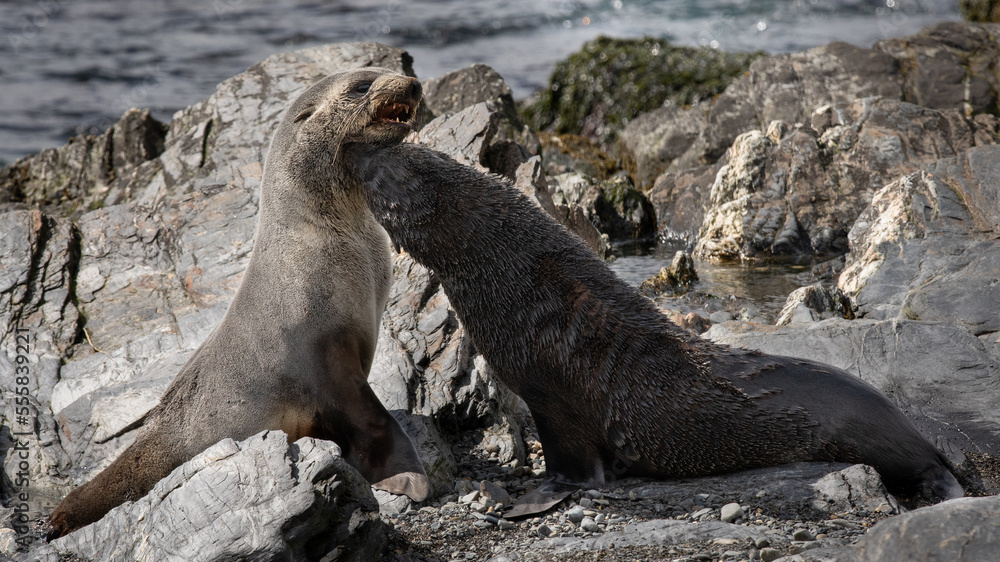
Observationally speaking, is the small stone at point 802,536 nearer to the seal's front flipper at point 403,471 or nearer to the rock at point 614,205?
the seal's front flipper at point 403,471

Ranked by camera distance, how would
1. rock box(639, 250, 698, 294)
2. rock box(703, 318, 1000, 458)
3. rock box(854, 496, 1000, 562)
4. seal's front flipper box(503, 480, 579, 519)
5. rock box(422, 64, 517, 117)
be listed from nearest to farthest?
1. rock box(854, 496, 1000, 562)
2. seal's front flipper box(503, 480, 579, 519)
3. rock box(703, 318, 1000, 458)
4. rock box(639, 250, 698, 294)
5. rock box(422, 64, 517, 117)

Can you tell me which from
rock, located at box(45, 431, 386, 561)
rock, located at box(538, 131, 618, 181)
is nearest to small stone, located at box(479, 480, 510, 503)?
rock, located at box(45, 431, 386, 561)

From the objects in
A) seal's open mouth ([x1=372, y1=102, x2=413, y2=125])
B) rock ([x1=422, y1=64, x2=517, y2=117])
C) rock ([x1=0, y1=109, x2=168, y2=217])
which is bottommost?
rock ([x1=0, y1=109, x2=168, y2=217])

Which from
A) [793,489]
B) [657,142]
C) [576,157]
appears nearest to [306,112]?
[793,489]

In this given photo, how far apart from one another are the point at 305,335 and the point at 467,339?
5.54ft

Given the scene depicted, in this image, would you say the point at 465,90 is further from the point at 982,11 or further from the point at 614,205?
the point at 982,11

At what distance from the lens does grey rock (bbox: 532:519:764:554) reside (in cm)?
444

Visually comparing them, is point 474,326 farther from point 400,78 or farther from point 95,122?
point 95,122

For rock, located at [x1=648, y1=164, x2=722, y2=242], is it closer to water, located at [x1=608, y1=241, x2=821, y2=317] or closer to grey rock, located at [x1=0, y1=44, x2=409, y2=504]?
water, located at [x1=608, y1=241, x2=821, y2=317]

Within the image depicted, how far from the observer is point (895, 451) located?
5105 millimetres

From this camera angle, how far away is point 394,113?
18.9ft

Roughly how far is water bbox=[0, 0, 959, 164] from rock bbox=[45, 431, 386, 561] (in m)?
18.2

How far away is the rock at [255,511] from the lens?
4.08 meters

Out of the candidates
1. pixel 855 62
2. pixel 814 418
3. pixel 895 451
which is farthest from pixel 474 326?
pixel 855 62
